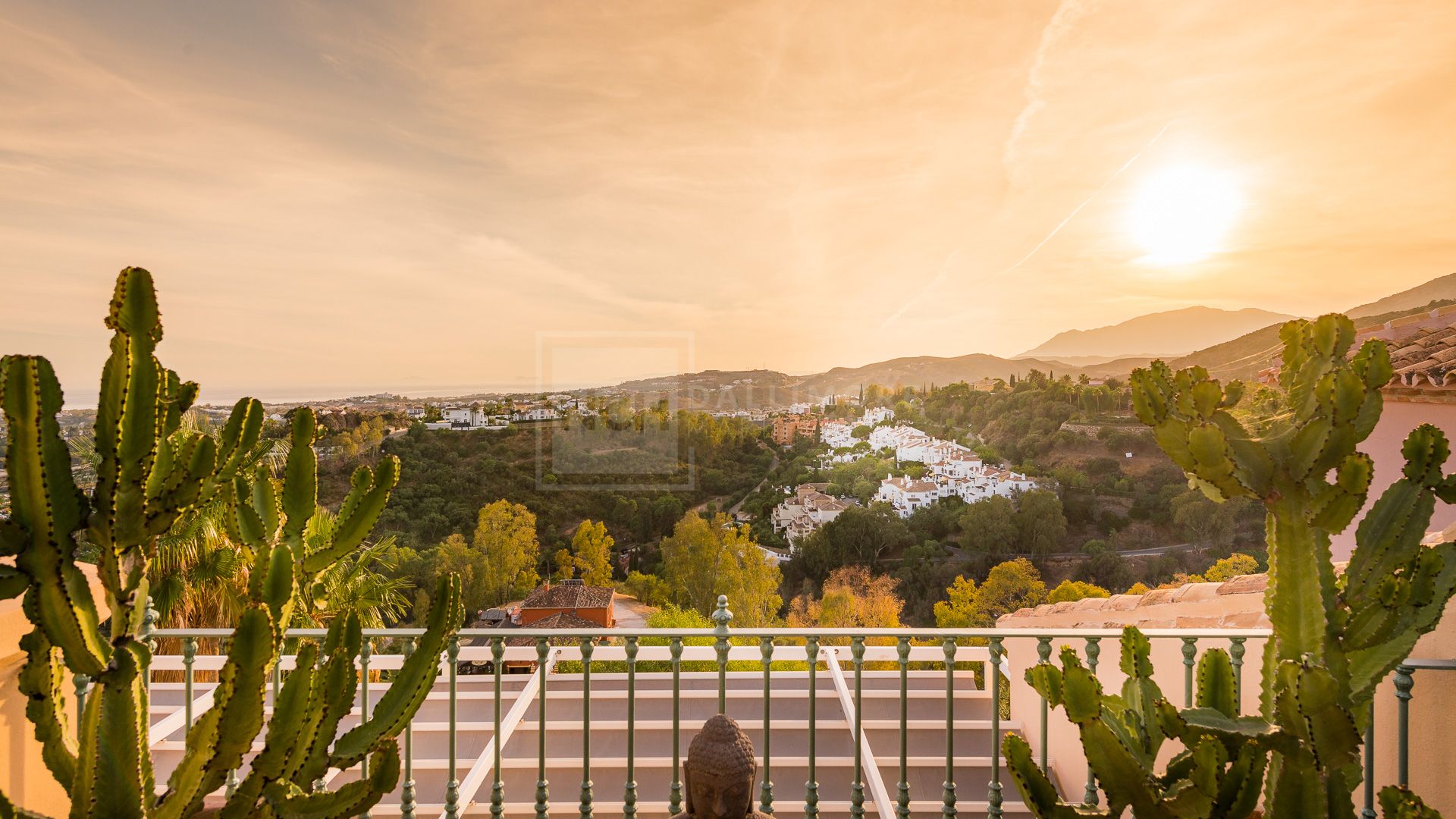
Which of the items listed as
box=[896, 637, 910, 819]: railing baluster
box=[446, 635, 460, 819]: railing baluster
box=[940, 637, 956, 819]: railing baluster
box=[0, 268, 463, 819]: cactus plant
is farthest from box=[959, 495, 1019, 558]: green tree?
box=[0, 268, 463, 819]: cactus plant

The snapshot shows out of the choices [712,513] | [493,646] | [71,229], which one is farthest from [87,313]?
[712,513]

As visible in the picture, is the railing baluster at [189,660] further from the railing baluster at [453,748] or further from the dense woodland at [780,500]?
the dense woodland at [780,500]

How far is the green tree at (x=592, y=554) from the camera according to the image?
1084 cm

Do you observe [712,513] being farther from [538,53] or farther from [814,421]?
[538,53]

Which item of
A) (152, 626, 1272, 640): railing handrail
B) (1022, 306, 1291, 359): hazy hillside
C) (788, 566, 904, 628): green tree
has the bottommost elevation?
(788, 566, 904, 628): green tree

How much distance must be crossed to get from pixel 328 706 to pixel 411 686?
→ 0.46ft

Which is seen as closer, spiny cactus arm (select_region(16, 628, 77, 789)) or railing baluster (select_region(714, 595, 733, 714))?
spiny cactus arm (select_region(16, 628, 77, 789))

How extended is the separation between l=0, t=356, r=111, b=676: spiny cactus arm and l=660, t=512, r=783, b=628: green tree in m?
10.0

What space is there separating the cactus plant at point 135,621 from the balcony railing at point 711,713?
295 mm

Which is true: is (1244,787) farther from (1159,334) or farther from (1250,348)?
(1159,334)

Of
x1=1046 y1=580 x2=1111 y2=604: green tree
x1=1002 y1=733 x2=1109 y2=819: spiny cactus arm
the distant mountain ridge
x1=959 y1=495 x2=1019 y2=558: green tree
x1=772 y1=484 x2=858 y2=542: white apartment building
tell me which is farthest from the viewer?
x1=772 y1=484 x2=858 y2=542: white apartment building

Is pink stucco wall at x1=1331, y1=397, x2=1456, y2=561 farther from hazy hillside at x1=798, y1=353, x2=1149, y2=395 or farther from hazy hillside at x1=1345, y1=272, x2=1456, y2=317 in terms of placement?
hazy hillside at x1=798, y1=353, x2=1149, y2=395

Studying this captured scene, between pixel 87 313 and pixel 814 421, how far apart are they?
10046mm

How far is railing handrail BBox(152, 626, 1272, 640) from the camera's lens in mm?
1749
